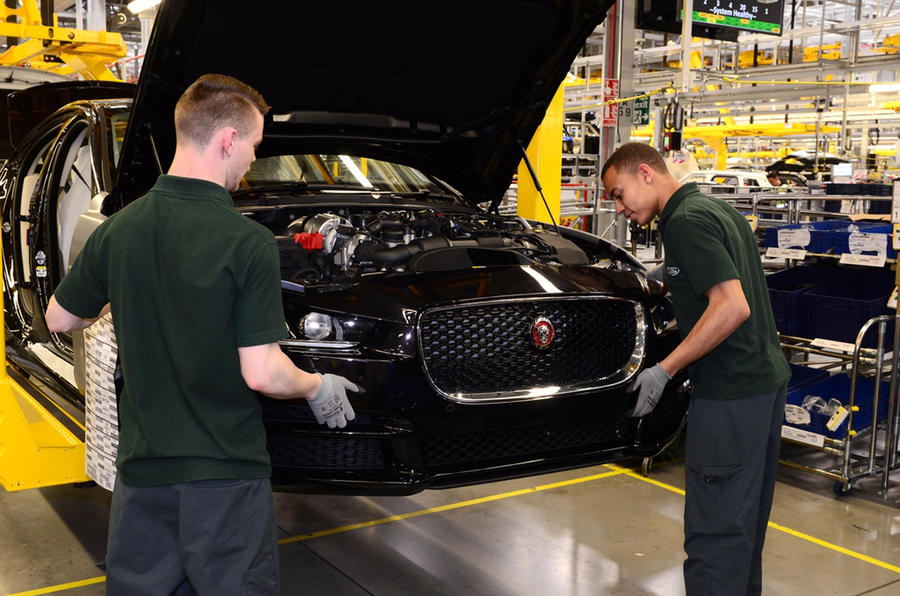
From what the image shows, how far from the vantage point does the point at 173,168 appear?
6.34 ft

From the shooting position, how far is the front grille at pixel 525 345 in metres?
2.64

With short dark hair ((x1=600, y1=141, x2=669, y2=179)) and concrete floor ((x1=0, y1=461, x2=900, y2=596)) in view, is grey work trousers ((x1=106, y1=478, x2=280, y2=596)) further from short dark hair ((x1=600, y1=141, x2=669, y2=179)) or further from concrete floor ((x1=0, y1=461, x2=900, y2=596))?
short dark hair ((x1=600, y1=141, x2=669, y2=179))

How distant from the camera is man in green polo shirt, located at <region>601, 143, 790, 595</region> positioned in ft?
8.60

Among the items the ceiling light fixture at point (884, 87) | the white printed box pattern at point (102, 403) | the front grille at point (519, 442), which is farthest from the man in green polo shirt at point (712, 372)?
the ceiling light fixture at point (884, 87)

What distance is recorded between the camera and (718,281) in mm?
2527

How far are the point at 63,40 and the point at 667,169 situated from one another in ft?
18.4

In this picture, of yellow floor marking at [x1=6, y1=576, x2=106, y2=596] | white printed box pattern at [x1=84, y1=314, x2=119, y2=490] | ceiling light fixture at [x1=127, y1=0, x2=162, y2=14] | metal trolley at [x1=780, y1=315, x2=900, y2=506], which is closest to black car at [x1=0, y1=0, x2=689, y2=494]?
white printed box pattern at [x1=84, y1=314, x2=119, y2=490]

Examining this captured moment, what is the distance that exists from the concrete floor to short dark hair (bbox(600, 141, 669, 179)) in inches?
64.1

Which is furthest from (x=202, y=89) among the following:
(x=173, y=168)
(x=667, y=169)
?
(x=667, y=169)

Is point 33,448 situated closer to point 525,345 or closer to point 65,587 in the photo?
point 65,587

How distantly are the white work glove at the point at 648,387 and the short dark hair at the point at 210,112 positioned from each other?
4.90 ft

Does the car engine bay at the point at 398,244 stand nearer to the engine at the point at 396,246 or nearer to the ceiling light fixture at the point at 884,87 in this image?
the engine at the point at 396,246

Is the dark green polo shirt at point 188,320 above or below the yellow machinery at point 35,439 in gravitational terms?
above

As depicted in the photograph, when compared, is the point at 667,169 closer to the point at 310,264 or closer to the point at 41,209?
the point at 310,264
